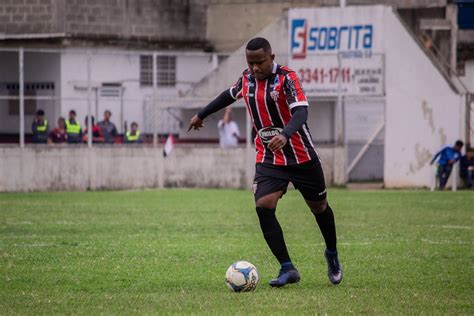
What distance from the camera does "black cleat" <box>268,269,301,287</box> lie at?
33.0ft

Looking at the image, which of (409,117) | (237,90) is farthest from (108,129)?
(237,90)

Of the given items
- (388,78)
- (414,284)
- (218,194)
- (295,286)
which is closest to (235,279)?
(295,286)

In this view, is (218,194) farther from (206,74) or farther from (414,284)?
(414,284)

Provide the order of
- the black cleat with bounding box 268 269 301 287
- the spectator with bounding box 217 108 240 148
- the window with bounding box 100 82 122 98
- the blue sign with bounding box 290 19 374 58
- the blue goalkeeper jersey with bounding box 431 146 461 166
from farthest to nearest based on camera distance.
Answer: the window with bounding box 100 82 122 98, the blue sign with bounding box 290 19 374 58, the spectator with bounding box 217 108 240 148, the blue goalkeeper jersey with bounding box 431 146 461 166, the black cleat with bounding box 268 269 301 287

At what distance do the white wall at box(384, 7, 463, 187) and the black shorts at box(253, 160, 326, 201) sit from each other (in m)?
20.8

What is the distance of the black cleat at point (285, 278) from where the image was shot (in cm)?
1005

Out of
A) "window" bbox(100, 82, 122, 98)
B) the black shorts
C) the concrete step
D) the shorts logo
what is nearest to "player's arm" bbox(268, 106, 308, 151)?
the shorts logo

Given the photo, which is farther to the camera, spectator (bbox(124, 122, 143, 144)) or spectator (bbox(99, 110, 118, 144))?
spectator (bbox(124, 122, 143, 144))

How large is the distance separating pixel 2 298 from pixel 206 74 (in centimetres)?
2524

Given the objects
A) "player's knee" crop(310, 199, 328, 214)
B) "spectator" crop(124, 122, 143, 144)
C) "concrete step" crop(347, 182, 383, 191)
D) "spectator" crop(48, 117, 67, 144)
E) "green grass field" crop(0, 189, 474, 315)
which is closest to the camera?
"green grass field" crop(0, 189, 474, 315)

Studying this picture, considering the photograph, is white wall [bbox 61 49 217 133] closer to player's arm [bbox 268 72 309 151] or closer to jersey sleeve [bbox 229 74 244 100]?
jersey sleeve [bbox 229 74 244 100]

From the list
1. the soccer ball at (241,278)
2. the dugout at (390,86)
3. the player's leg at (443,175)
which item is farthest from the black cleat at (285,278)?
the player's leg at (443,175)

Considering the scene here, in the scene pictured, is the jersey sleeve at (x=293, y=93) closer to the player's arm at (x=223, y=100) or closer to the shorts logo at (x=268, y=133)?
the shorts logo at (x=268, y=133)

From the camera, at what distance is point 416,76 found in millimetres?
31094
